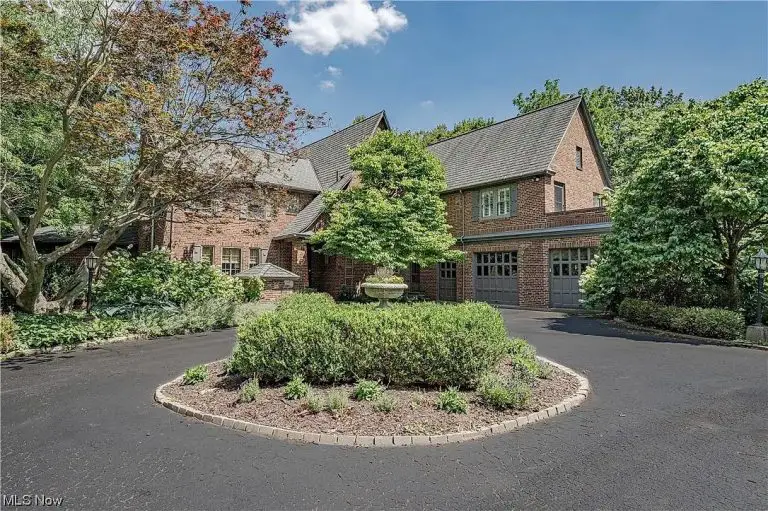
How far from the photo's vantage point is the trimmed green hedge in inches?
445

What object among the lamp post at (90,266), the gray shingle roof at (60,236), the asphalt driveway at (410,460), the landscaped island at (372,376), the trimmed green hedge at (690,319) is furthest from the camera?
the gray shingle roof at (60,236)

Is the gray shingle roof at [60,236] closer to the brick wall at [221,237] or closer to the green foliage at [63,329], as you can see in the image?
the brick wall at [221,237]

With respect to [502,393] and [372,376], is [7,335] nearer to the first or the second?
[372,376]

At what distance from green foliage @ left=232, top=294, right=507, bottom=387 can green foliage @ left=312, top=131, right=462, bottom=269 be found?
11.3 m

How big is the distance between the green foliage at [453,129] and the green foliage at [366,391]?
36.1m

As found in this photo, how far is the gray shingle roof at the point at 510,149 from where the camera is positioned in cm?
2039

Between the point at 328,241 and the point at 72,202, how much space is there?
10.4 m

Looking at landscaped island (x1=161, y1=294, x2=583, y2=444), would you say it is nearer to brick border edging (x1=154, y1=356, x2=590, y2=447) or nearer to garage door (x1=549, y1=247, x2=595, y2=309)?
brick border edging (x1=154, y1=356, x2=590, y2=447)

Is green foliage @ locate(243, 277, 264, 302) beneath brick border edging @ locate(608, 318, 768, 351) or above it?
above

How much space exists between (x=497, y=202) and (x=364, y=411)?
17638 millimetres

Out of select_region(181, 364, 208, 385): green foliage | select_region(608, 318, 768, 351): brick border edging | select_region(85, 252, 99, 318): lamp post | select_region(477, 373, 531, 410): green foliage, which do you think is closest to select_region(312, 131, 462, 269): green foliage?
select_region(608, 318, 768, 351): brick border edging

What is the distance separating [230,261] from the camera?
22516mm

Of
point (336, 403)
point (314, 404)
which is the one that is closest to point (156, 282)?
point (314, 404)

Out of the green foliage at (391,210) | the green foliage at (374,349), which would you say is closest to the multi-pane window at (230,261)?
the green foliage at (391,210)
